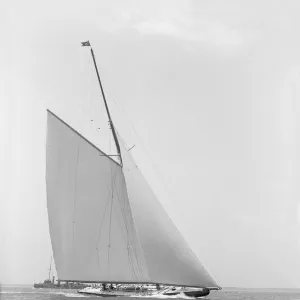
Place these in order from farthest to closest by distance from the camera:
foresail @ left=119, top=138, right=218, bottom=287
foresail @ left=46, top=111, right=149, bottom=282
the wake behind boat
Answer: the wake behind boat < foresail @ left=46, top=111, right=149, bottom=282 < foresail @ left=119, top=138, right=218, bottom=287

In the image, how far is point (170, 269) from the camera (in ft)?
149

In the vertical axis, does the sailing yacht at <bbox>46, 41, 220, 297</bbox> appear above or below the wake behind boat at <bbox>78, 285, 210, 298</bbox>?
above

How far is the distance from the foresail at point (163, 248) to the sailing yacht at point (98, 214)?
0.09m

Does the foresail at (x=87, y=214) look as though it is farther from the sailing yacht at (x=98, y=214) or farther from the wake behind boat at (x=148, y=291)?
the wake behind boat at (x=148, y=291)

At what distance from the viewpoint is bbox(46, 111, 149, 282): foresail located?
48.6 meters

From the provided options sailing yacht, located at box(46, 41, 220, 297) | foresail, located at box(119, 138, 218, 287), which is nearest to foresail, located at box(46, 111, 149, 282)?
sailing yacht, located at box(46, 41, 220, 297)

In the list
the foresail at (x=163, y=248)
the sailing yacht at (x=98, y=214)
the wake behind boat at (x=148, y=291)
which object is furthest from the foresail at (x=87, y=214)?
the wake behind boat at (x=148, y=291)

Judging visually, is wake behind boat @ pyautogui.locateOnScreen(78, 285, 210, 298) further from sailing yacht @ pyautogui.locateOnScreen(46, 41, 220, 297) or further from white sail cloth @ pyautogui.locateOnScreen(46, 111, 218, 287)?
white sail cloth @ pyautogui.locateOnScreen(46, 111, 218, 287)

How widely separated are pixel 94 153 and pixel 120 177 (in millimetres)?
3142

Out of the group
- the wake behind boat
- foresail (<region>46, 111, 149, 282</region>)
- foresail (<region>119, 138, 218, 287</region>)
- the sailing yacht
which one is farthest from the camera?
the wake behind boat

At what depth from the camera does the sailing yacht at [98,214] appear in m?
47.7

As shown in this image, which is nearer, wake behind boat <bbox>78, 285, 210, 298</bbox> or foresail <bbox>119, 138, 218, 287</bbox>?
foresail <bbox>119, 138, 218, 287</bbox>

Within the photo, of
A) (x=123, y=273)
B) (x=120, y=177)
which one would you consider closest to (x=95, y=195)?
(x=120, y=177)

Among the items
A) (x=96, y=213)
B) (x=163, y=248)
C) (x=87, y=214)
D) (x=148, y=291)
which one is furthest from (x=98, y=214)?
(x=148, y=291)
